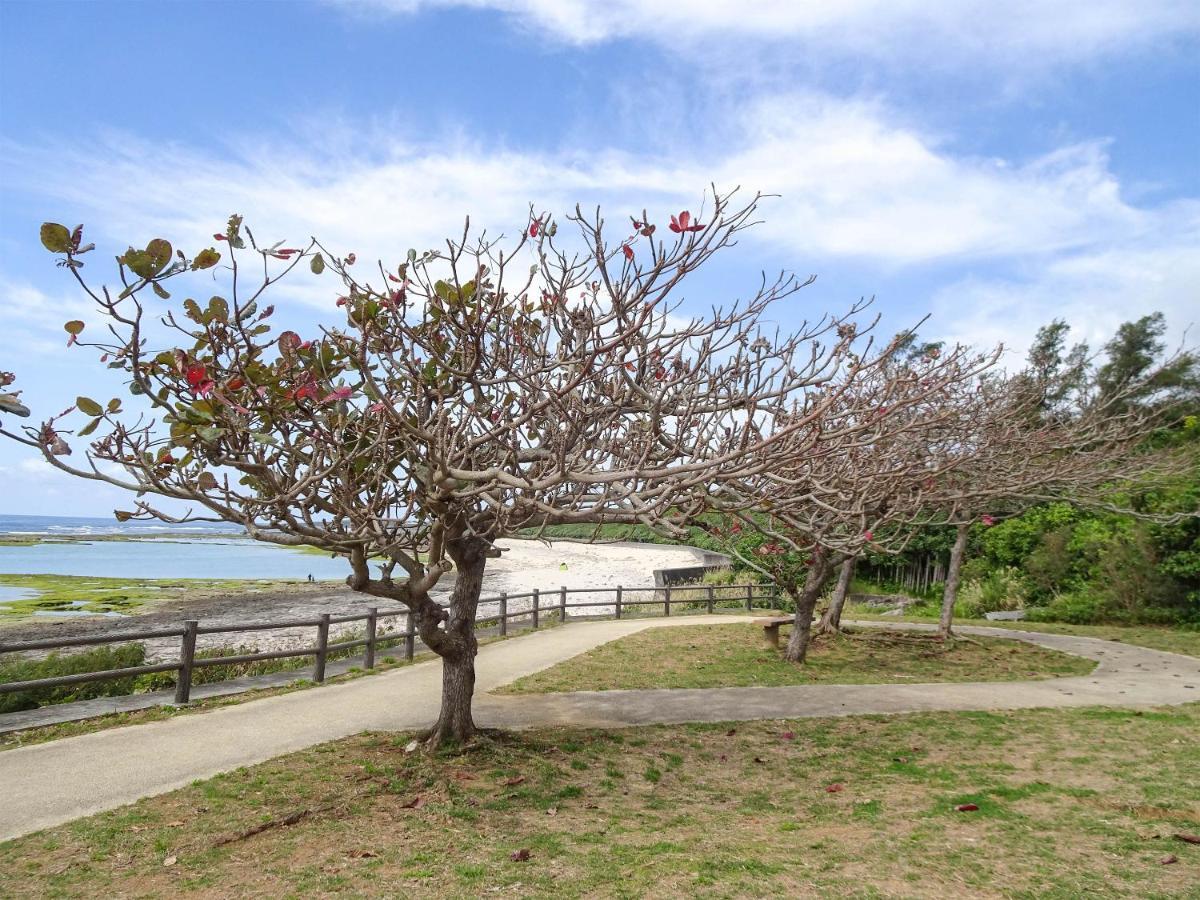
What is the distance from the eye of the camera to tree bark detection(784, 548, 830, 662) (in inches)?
460

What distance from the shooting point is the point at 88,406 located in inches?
189

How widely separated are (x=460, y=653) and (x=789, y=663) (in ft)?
22.2

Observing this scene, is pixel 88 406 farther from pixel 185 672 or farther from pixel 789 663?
pixel 789 663

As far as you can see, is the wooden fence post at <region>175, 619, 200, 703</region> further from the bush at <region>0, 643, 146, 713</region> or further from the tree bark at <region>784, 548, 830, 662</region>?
the tree bark at <region>784, 548, 830, 662</region>

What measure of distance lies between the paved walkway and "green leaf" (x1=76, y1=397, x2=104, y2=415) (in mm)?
2739

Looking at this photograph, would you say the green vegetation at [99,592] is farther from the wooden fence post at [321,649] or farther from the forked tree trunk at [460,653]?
the forked tree trunk at [460,653]

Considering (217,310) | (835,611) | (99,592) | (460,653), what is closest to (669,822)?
(460,653)

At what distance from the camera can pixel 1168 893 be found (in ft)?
12.8

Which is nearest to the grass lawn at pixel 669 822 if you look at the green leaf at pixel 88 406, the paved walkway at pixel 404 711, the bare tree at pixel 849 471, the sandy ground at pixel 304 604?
the paved walkway at pixel 404 711

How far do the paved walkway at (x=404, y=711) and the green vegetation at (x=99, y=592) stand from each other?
21110 mm

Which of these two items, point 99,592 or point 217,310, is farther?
point 99,592

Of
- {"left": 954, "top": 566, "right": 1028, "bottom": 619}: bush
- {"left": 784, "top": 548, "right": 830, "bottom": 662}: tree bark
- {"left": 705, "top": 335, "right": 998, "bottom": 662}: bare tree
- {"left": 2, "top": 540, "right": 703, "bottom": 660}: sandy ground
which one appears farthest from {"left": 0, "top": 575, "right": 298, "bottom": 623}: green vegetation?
{"left": 954, "top": 566, "right": 1028, "bottom": 619}: bush

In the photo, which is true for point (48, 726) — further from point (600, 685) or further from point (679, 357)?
point (679, 357)

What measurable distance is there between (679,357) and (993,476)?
302 inches
